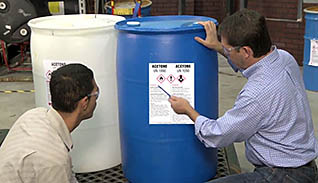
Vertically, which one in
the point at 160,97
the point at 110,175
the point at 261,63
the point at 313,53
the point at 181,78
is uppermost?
the point at 261,63

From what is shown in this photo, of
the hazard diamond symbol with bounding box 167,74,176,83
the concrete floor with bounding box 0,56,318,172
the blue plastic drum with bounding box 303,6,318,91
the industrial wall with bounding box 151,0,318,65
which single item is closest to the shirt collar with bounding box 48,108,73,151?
the hazard diamond symbol with bounding box 167,74,176,83

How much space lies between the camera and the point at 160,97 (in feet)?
9.19

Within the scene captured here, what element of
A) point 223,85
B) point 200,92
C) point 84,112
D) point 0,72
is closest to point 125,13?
point 223,85

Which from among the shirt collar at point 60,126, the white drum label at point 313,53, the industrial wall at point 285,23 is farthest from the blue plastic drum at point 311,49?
the shirt collar at point 60,126

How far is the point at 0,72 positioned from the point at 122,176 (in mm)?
3812

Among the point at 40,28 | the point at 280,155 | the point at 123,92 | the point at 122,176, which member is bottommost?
the point at 122,176

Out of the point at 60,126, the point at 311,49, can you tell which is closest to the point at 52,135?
the point at 60,126

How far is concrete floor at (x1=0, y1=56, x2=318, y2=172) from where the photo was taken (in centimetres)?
477

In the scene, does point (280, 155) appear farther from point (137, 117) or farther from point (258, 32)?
point (137, 117)

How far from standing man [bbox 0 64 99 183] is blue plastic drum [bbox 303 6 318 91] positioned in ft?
11.5

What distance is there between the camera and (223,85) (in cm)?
584

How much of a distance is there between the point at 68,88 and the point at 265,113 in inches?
35.4

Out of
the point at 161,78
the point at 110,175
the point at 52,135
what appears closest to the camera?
the point at 52,135

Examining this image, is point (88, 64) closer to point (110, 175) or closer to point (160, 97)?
point (160, 97)
